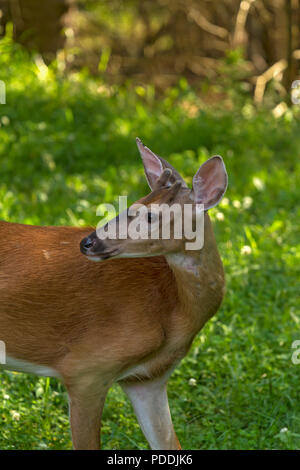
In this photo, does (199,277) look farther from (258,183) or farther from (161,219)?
(258,183)

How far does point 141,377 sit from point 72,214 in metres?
2.53

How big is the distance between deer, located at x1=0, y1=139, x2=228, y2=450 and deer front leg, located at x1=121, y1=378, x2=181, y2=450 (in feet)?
0.34

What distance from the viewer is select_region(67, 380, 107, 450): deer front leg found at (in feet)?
10.8

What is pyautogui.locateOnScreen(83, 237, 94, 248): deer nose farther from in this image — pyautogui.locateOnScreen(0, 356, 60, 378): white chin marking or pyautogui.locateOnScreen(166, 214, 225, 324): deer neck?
pyautogui.locateOnScreen(0, 356, 60, 378): white chin marking

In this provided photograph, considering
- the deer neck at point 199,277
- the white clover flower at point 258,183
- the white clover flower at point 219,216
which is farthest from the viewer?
the white clover flower at point 258,183

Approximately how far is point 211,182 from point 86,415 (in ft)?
3.42

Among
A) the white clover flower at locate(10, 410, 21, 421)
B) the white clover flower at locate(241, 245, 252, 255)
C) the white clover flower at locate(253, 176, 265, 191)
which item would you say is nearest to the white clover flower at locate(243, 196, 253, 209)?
the white clover flower at locate(253, 176, 265, 191)

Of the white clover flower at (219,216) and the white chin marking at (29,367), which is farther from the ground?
the white clover flower at (219,216)

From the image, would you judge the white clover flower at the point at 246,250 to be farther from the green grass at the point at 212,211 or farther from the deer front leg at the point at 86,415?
the deer front leg at the point at 86,415

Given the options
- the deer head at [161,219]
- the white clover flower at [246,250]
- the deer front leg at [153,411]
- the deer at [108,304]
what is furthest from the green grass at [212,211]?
the deer head at [161,219]

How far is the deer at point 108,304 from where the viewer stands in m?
3.27

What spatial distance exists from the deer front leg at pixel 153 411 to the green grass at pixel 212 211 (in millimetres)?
344

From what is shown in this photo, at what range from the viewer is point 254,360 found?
4582 millimetres

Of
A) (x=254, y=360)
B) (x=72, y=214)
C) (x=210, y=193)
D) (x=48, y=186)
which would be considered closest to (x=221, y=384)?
(x=254, y=360)
